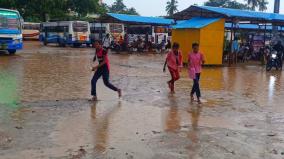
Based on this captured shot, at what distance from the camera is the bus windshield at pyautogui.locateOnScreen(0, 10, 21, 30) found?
71.6ft

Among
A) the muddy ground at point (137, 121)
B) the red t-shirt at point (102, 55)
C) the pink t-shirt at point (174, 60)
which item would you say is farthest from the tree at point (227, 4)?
the red t-shirt at point (102, 55)

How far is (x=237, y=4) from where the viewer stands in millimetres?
80312

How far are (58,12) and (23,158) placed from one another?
4252cm

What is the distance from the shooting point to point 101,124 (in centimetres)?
732

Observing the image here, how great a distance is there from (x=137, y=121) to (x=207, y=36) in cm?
1302

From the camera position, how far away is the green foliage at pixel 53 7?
1732 inches

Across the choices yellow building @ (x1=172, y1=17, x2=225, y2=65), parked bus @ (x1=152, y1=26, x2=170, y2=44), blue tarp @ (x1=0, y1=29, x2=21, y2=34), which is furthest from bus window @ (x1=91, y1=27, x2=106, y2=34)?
yellow building @ (x1=172, y1=17, x2=225, y2=65)

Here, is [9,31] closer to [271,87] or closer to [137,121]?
[271,87]

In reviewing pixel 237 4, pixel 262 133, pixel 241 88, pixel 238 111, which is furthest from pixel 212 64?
pixel 237 4

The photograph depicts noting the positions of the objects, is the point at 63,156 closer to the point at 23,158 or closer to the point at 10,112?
the point at 23,158

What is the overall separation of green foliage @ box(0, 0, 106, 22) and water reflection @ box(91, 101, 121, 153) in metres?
36.2

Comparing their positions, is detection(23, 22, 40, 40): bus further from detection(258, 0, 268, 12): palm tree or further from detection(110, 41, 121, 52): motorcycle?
detection(258, 0, 268, 12): palm tree

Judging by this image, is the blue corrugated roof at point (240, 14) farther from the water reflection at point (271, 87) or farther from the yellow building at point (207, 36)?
the water reflection at point (271, 87)

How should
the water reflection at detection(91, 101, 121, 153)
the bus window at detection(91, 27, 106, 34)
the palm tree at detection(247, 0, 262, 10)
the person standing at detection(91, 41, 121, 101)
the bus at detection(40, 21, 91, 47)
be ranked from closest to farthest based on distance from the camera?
1. the water reflection at detection(91, 101, 121, 153)
2. the person standing at detection(91, 41, 121, 101)
3. the bus at detection(40, 21, 91, 47)
4. the bus window at detection(91, 27, 106, 34)
5. the palm tree at detection(247, 0, 262, 10)
